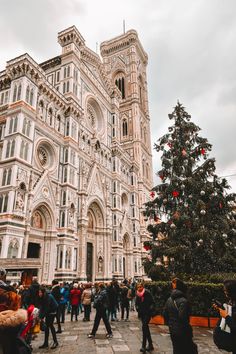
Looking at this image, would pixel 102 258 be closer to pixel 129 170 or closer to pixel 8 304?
pixel 129 170

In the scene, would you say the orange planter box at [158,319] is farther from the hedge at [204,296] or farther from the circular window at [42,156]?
the circular window at [42,156]

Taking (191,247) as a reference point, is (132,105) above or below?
above

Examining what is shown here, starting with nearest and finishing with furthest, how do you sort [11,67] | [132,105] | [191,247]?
[191,247] → [11,67] → [132,105]

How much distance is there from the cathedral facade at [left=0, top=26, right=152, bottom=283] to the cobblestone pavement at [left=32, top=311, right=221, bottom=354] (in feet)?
18.4

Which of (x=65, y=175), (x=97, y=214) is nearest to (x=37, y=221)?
(x=65, y=175)

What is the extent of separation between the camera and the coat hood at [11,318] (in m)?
2.55

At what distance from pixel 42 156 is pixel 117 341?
55.8ft

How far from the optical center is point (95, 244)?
90.3 feet

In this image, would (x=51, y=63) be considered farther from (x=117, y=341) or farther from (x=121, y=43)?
(x=121, y=43)

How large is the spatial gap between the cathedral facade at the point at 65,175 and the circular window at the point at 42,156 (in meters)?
0.09

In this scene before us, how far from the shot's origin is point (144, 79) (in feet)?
197

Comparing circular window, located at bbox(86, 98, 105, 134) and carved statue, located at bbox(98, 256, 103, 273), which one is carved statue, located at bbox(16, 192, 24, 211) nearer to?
carved statue, located at bbox(98, 256, 103, 273)

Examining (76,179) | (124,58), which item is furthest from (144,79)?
(76,179)

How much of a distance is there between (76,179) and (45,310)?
694 inches
